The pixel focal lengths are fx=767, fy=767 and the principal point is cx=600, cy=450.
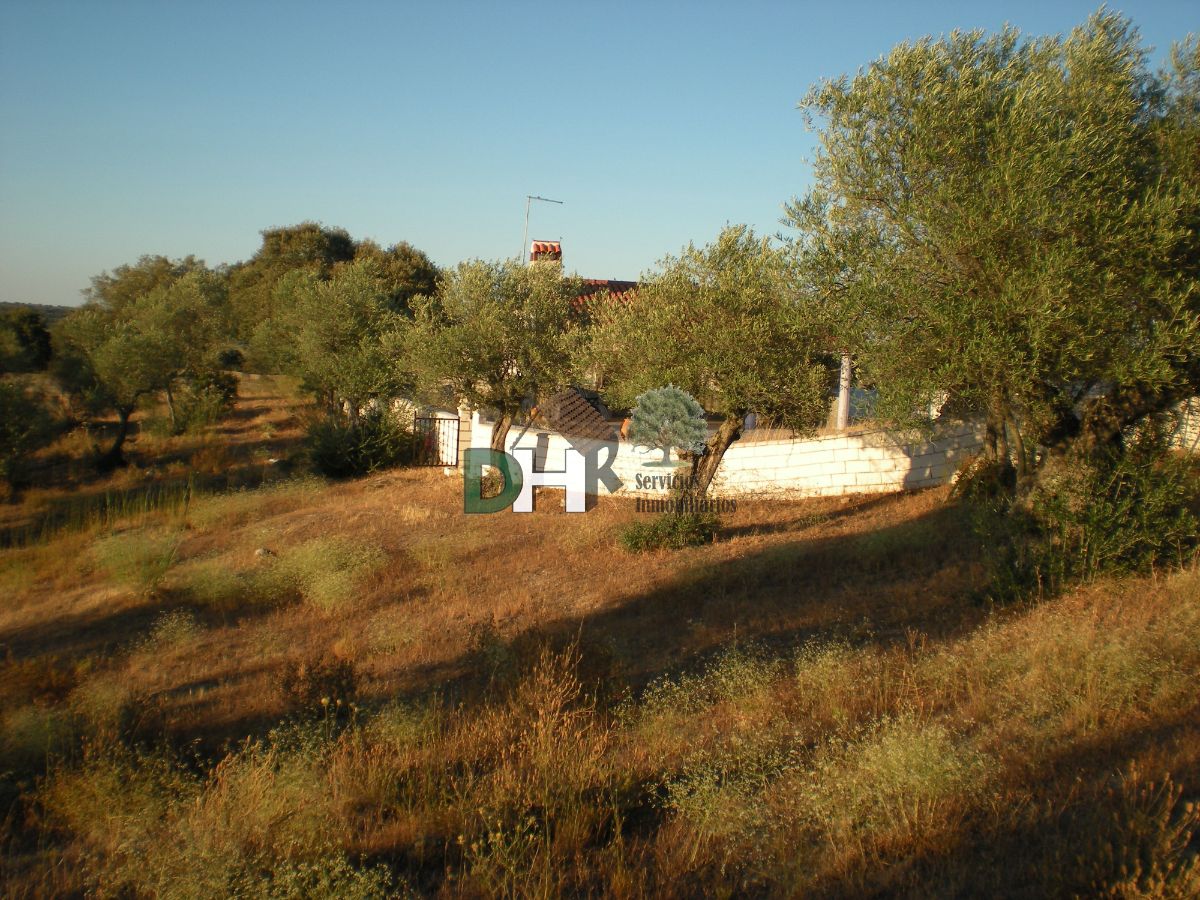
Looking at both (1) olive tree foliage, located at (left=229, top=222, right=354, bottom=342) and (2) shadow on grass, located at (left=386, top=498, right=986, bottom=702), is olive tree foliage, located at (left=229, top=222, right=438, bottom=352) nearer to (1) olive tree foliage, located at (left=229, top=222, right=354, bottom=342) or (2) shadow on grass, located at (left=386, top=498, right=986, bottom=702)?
(1) olive tree foliage, located at (left=229, top=222, right=354, bottom=342)

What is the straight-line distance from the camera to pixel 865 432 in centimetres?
1493

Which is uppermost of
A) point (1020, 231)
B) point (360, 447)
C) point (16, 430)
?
point (1020, 231)

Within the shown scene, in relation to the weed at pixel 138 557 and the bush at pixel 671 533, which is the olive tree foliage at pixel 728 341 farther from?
the weed at pixel 138 557

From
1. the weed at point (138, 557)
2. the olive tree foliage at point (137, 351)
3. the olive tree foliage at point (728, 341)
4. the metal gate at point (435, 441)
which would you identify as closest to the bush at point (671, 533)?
the olive tree foliage at point (728, 341)

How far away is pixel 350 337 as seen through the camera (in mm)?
22406

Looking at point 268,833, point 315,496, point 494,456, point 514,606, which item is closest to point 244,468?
point 315,496

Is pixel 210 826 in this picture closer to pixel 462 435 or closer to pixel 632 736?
pixel 632 736

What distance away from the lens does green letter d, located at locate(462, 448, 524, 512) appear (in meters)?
16.9

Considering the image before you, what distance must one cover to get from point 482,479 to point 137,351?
→ 528 inches

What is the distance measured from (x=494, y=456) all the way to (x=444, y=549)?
5.96 metres

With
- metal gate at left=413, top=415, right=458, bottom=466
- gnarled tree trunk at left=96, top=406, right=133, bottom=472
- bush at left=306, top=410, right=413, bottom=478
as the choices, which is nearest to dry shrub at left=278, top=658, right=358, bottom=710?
bush at left=306, top=410, right=413, bottom=478

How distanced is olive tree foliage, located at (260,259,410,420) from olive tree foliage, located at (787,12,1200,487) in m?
14.1

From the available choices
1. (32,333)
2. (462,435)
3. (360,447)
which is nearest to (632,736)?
(462,435)

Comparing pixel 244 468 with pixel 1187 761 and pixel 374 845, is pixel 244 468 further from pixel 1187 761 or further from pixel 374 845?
pixel 1187 761
